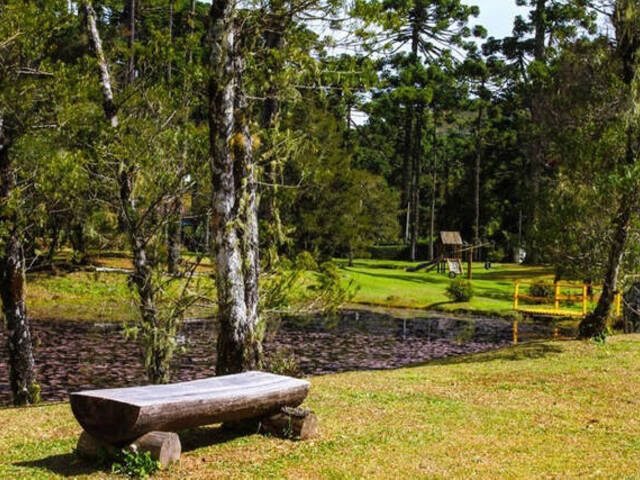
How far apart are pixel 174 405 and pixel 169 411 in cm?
7

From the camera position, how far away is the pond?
51.8ft

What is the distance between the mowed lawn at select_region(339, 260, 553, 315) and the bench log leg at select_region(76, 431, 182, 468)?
67.7 feet

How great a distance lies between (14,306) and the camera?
12344mm

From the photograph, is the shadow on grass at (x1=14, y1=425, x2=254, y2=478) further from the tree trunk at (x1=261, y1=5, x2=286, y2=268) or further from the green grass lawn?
the green grass lawn

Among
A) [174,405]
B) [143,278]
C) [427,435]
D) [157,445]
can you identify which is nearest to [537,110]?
[143,278]

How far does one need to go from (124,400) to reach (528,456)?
171 inches

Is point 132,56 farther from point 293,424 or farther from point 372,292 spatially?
point 372,292

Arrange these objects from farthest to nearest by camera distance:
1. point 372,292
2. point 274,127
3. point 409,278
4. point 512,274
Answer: point 512,274, point 409,278, point 372,292, point 274,127

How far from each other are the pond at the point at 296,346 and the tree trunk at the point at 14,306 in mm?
1073

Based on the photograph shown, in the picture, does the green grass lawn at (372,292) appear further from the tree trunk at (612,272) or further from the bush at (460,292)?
the tree trunk at (612,272)

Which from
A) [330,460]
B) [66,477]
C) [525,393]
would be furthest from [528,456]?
[66,477]

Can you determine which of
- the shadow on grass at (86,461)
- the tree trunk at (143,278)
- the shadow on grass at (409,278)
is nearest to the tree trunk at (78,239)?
the shadow on grass at (409,278)

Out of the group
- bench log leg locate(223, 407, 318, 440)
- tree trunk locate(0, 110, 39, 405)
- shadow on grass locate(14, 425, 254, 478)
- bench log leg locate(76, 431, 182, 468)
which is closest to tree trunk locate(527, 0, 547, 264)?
tree trunk locate(0, 110, 39, 405)

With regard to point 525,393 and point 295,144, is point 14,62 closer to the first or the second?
point 295,144
